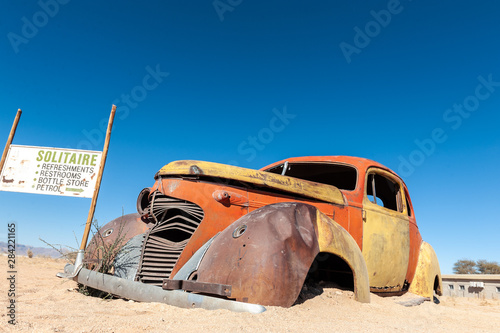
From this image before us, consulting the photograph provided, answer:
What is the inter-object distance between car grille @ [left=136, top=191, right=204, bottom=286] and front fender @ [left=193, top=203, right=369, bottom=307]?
1.95ft

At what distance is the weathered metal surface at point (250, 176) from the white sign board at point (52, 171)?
1148 mm

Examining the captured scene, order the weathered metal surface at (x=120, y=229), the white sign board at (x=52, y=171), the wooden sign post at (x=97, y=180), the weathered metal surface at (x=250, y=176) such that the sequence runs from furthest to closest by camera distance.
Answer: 1. the weathered metal surface at (x=120, y=229)
2. the white sign board at (x=52, y=171)
3. the wooden sign post at (x=97, y=180)
4. the weathered metal surface at (x=250, y=176)

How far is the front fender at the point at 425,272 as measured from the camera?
5711mm

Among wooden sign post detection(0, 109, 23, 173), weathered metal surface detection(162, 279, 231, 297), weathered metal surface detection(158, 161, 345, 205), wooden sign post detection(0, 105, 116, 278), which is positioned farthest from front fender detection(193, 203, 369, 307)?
wooden sign post detection(0, 109, 23, 173)

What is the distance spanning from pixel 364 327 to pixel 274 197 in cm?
194

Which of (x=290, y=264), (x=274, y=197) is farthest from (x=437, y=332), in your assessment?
(x=274, y=197)

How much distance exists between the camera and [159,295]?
2949mm

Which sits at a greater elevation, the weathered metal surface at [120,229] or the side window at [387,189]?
the side window at [387,189]

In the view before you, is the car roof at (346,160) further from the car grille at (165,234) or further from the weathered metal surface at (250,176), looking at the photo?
the car grille at (165,234)

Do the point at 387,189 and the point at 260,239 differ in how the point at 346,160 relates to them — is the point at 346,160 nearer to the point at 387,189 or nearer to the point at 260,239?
the point at 387,189

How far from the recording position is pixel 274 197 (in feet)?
14.0

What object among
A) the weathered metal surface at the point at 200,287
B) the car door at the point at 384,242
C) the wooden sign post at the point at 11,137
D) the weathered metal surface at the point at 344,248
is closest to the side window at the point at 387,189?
the car door at the point at 384,242

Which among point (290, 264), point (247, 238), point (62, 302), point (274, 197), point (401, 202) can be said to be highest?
point (401, 202)

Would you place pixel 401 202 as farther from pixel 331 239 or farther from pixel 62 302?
pixel 62 302
